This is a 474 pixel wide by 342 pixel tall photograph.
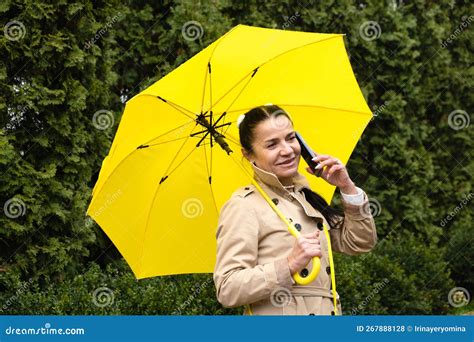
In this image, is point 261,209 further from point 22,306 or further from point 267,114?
point 22,306

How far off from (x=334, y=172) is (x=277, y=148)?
9.4 inches

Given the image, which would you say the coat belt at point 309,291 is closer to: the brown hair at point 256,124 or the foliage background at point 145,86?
the brown hair at point 256,124

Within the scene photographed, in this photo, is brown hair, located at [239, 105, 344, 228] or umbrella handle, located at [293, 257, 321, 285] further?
brown hair, located at [239, 105, 344, 228]

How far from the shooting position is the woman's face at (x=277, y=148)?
3064 mm

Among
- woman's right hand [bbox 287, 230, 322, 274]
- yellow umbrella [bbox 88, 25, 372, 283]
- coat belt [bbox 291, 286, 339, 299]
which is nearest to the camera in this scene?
woman's right hand [bbox 287, 230, 322, 274]

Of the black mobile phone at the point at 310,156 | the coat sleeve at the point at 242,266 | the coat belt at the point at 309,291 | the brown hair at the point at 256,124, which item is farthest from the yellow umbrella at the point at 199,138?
the coat belt at the point at 309,291

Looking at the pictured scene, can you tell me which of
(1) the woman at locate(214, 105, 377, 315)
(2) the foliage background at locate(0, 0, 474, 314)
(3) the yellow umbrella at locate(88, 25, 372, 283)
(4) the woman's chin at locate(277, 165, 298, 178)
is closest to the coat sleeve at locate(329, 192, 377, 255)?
(1) the woman at locate(214, 105, 377, 315)

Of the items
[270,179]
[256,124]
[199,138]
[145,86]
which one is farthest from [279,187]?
[145,86]

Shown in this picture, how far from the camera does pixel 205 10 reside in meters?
8.38

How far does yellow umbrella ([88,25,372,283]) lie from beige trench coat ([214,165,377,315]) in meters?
0.42

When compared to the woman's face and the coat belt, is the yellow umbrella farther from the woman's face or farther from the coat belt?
the coat belt

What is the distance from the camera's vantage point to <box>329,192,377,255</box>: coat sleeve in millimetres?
3146

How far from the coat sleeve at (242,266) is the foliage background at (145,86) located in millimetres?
2738

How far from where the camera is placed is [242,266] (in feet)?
9.36
